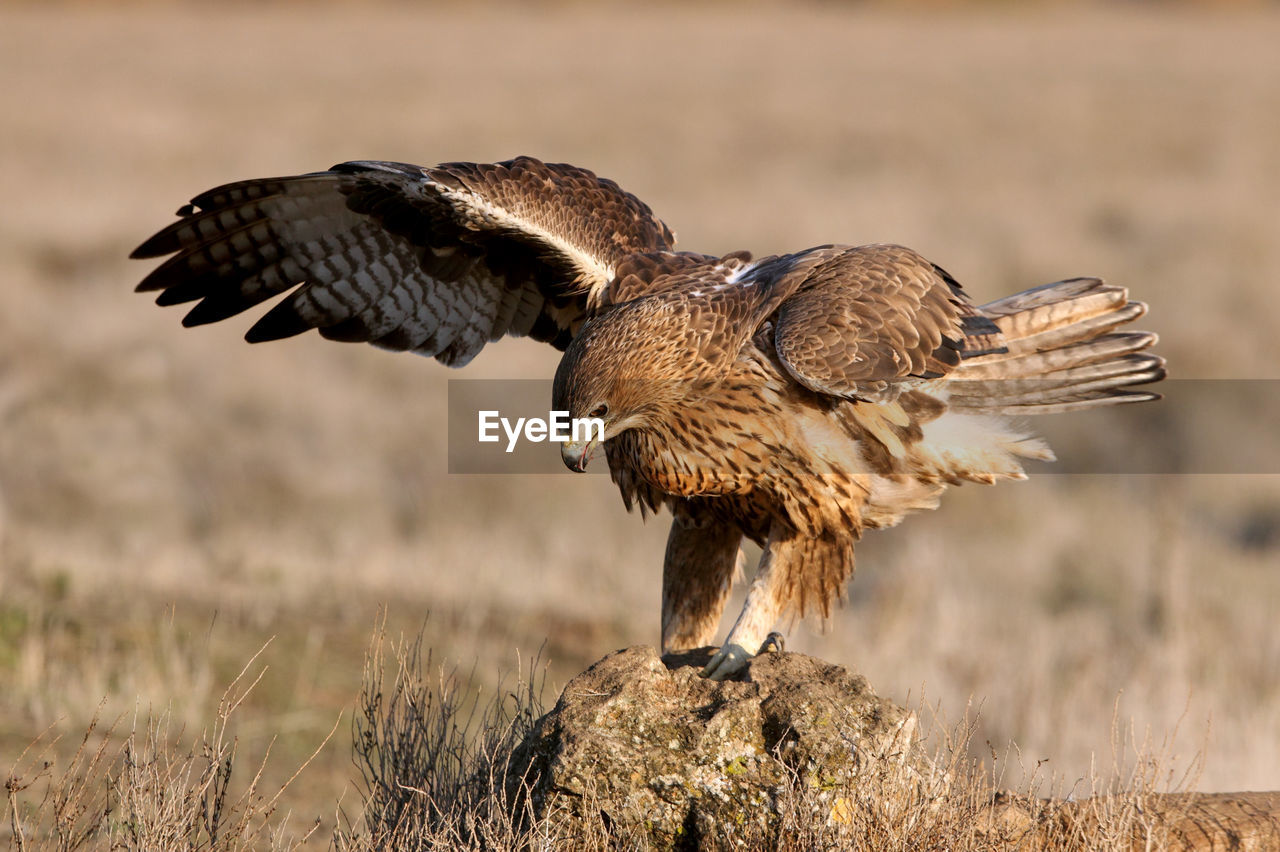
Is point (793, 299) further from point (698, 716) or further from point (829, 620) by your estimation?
point (698, 716)

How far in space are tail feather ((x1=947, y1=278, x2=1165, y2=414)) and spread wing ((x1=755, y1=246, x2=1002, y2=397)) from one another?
4.3 inches

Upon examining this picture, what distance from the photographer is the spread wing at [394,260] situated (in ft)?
16.2

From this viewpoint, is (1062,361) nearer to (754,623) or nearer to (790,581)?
(790,581)

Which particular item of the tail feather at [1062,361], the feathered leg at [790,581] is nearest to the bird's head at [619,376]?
the feathered leg at [790,581]

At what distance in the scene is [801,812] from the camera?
3.59 m

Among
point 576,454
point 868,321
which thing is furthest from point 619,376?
point 868,321

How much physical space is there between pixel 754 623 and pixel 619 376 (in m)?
0.94

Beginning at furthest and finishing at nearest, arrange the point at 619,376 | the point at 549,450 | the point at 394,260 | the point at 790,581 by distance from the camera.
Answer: the point at 549,450, the point at 394,260, the point at 790,581, the point at 619,376

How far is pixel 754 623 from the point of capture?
14.3 feet

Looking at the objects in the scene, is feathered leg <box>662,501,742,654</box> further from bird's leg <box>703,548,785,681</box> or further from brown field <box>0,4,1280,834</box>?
brown field <box>0,4,1280,834</box>

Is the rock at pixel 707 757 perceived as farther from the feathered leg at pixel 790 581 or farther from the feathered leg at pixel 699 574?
→ the feathered leg at pixel 699 574

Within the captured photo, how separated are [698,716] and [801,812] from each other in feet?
1.37

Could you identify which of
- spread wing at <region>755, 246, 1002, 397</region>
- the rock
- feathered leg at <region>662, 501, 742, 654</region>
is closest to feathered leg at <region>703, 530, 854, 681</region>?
feathered leg at <region>662, 501, 742, 654</region>

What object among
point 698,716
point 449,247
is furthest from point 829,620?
point 449,247
